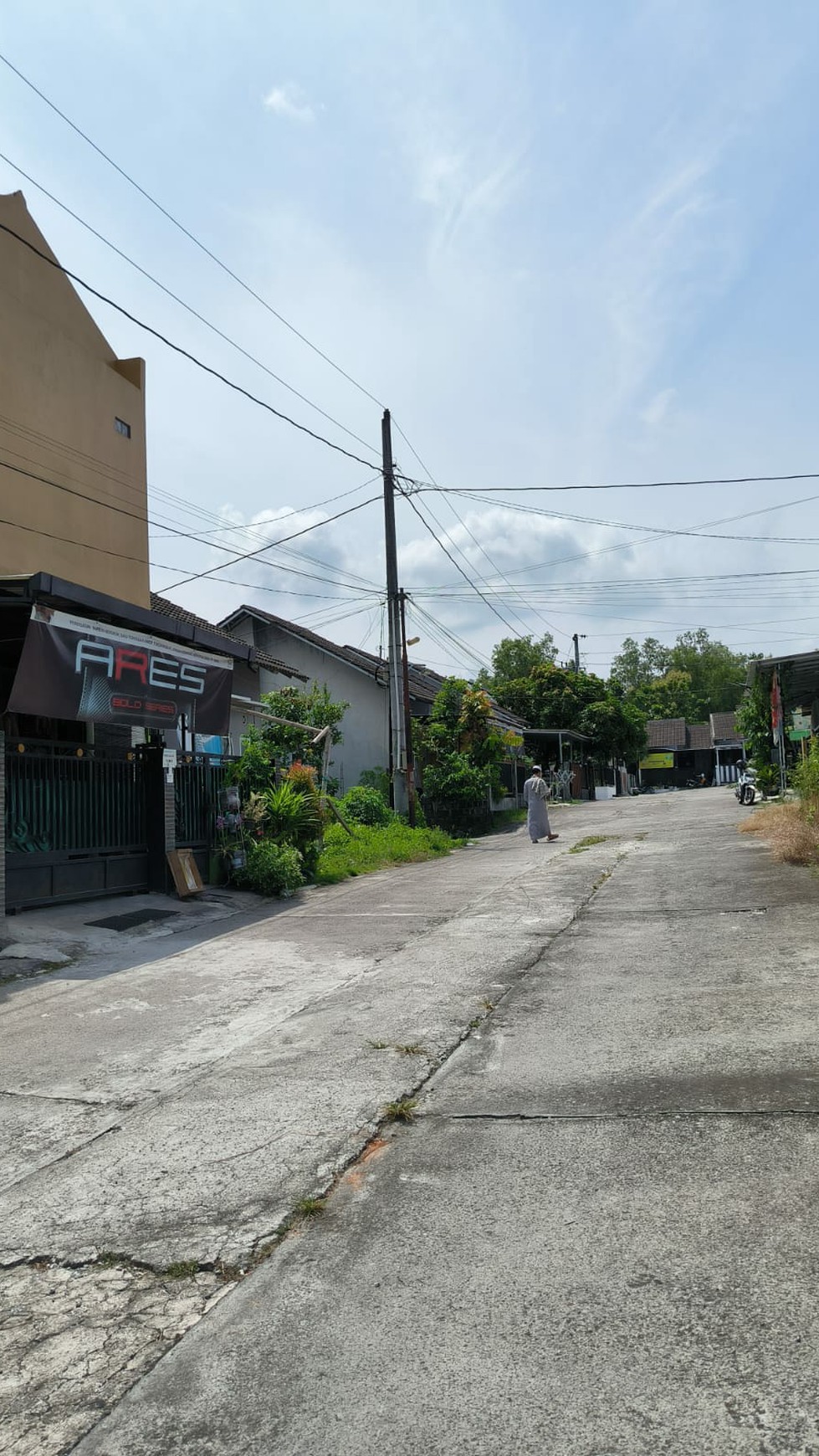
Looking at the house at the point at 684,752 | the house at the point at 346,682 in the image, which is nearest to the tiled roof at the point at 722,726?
the house at the point at 684,752

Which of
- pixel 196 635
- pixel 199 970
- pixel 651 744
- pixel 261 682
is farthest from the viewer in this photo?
pixel 651 744

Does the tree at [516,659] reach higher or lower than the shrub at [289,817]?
higher

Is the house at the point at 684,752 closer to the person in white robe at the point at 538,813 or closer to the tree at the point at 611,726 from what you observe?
the tree at the point at 611,726

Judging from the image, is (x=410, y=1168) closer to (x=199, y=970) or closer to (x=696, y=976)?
(x=696, y=976)

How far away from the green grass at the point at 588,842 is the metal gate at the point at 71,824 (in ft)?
27.3

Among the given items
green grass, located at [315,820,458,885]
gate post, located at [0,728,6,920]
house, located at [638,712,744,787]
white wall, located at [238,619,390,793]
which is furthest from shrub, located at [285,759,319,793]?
house, located at [638,712,744,787]

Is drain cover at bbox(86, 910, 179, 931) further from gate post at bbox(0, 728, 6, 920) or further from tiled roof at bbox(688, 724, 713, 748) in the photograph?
tiled roof at bbox(688, 724, 713, 748)

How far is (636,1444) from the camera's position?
232 centimetres

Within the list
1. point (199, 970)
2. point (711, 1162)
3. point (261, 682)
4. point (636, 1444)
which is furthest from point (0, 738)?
point (261, 682)

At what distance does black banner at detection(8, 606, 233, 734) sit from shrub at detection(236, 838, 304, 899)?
1.82 m

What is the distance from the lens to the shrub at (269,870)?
1384 cm

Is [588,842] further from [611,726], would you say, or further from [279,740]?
[611,726]

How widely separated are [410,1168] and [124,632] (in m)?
8.69

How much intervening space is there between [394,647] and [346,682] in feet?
24.8
